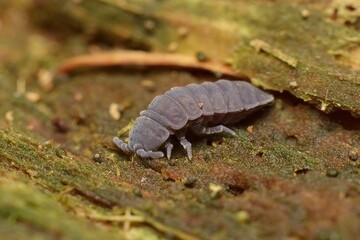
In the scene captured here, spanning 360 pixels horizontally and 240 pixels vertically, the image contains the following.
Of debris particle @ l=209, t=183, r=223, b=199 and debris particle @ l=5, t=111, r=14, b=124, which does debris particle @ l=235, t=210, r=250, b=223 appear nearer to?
debris particle @ l=209, t=183, r=223, b=199

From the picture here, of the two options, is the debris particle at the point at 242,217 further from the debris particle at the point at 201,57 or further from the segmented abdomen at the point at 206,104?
the debris particle at the point at 201,57

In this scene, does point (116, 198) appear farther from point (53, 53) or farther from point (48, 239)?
point (53, 53)

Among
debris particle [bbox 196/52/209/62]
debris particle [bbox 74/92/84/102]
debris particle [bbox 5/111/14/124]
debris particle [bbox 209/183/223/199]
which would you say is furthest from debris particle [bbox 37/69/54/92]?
debris particle [bbox 209/183/223/199]

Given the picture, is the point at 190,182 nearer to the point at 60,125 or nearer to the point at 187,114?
the point at 187,114

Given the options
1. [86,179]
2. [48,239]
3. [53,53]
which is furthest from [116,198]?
[53,53]

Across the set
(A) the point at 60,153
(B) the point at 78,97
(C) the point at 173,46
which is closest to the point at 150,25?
(C) the point at 173,46

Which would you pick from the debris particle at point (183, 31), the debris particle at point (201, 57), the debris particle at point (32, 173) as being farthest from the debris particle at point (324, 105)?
the debris particle at point (32, 173)

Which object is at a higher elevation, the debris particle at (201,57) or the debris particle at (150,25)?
the debris particle at (150,25)
